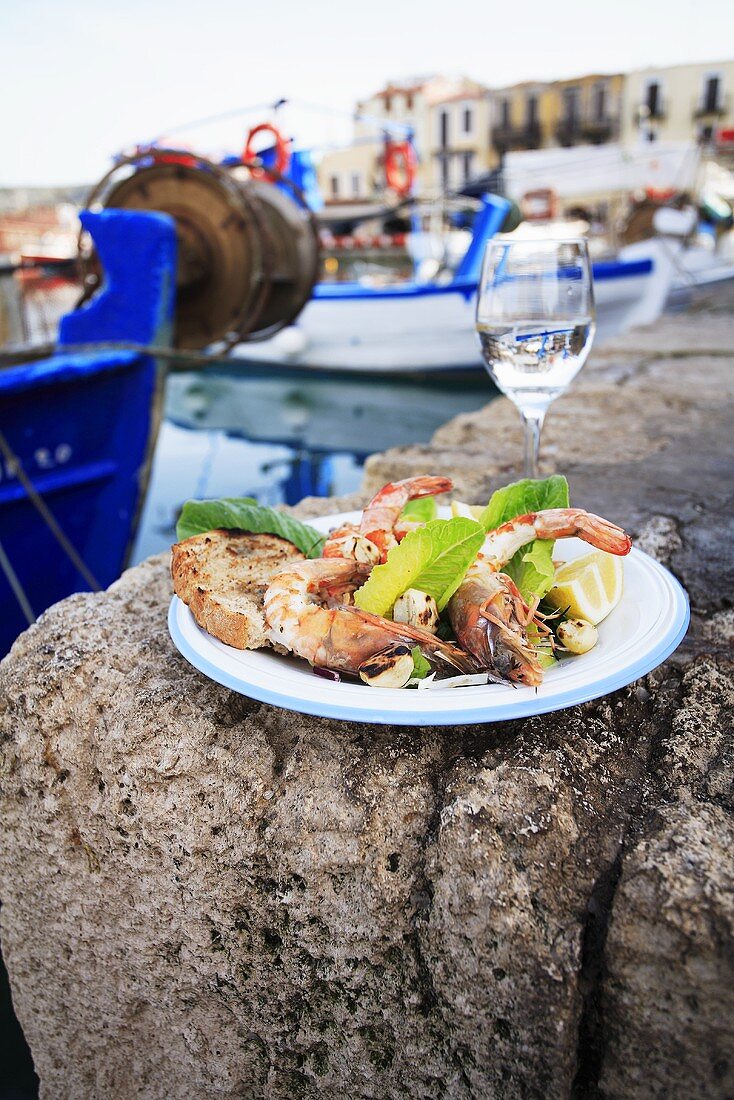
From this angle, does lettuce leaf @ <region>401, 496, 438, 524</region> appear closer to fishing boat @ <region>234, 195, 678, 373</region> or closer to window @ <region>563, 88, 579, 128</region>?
fishing boat @ <region>234, 195, 678, 373</region>

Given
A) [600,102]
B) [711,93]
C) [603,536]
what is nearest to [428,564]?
[603,536]

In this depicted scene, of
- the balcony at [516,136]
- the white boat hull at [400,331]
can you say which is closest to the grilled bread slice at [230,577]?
the white boat hull at [400,331]

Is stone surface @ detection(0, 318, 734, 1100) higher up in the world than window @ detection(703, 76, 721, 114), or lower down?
lower down

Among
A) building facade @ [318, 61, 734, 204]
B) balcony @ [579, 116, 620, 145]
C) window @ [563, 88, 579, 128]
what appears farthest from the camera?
window @ [563, 88, 579, 128]

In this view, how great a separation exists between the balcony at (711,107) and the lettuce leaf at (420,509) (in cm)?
4671

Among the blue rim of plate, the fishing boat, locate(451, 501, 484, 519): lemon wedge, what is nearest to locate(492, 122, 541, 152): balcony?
the fishing boat

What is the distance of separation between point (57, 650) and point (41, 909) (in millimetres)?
364

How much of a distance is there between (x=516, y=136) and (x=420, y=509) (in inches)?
1846

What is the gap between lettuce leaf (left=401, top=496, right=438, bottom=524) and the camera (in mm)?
1201

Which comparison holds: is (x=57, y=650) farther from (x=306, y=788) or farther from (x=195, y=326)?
(x=195, y=326)

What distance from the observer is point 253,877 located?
95cm

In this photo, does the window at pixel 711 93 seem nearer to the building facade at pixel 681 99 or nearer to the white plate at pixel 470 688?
the building facade at pixel 681 99

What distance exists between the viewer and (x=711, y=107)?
39688mm

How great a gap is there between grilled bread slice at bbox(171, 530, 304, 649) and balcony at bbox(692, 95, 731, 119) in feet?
154
